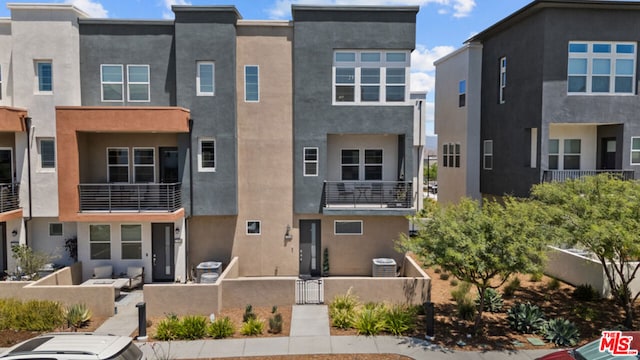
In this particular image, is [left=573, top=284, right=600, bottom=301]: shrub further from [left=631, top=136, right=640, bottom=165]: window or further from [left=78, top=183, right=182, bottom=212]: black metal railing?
[left=78, top=183, right=182, bottom=212]: black metal railing

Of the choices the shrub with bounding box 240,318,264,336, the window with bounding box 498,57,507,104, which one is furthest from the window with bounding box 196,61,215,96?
the window with bounding box 498,57,507,104

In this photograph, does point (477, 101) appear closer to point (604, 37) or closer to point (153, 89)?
point (604, 37)

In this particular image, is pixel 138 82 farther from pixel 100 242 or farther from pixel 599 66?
pixel 599 66

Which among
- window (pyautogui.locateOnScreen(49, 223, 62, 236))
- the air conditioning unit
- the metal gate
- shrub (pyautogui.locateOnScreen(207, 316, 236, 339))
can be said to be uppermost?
window (pyautogui.locateOnScreen(49, 223, 62, 236))

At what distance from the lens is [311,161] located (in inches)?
684

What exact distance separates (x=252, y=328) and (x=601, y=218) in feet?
33.0

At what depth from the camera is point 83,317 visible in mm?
13109

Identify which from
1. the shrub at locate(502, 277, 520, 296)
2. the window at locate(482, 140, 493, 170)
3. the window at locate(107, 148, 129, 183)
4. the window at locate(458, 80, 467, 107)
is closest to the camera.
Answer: the shrub at locate(502, 277, 520, 296)

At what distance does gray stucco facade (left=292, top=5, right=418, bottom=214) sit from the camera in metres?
16.8

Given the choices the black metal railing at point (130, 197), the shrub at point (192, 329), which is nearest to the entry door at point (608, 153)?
the shrub at point (192, 329)

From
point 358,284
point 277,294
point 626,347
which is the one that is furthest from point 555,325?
point 277,294

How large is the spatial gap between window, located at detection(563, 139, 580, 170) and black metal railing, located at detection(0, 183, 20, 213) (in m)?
23.8

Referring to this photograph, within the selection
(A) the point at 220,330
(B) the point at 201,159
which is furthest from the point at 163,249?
(A) the point at 220,330

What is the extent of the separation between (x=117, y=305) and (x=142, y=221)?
120 inches
